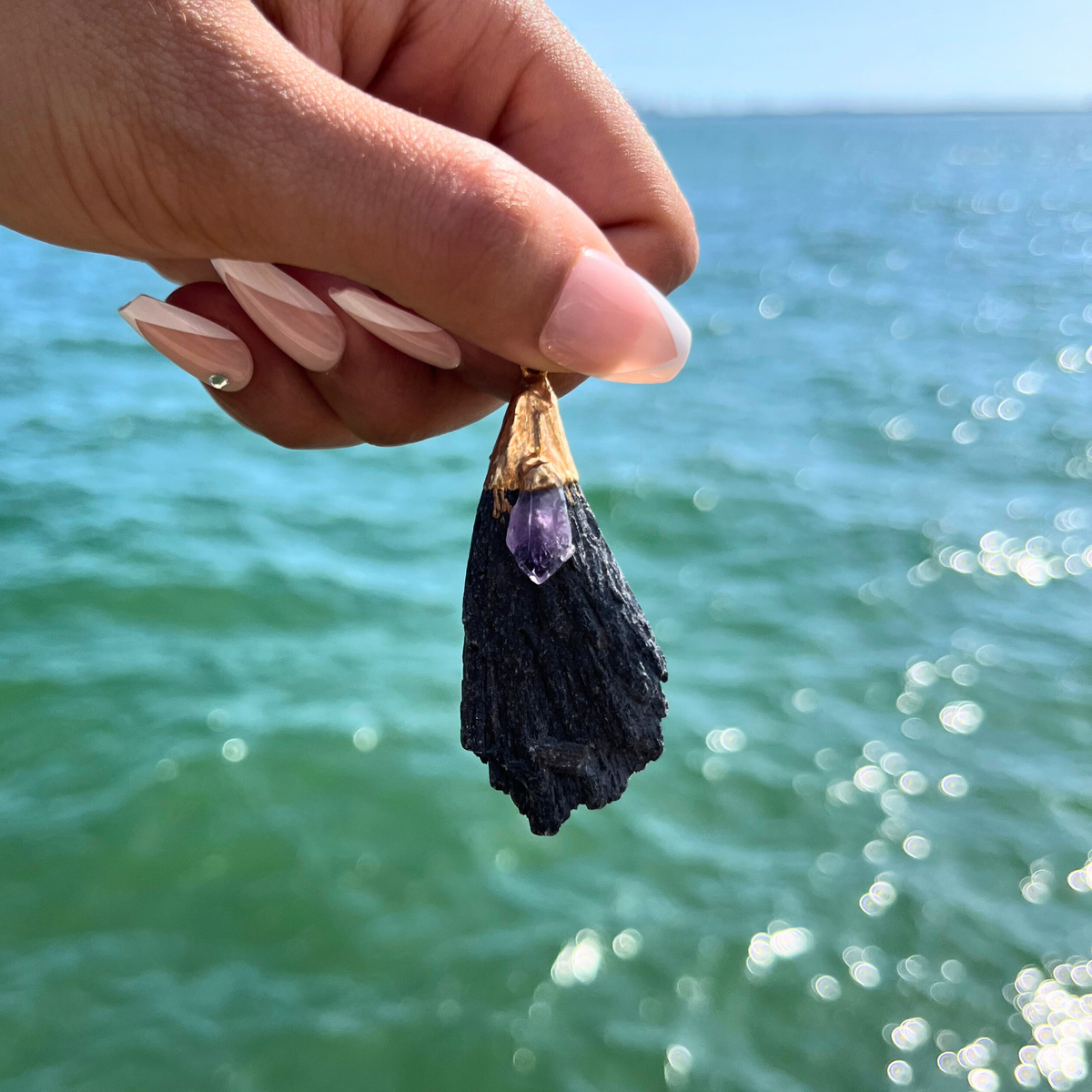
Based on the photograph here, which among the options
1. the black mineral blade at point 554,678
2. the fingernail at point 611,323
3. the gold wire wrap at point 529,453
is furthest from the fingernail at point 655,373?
the black mineral blade at point 554,678

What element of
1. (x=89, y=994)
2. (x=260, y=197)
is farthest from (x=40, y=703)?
(x=260, y=197)

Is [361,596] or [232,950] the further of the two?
[361,596]

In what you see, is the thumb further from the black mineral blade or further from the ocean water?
the ocean water

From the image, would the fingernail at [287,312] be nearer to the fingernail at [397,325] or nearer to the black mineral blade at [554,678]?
the fingernail at [397,325]

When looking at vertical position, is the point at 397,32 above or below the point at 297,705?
above

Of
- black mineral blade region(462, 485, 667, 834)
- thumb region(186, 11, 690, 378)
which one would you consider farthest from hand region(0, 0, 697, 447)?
black mineral blade region(462, 485, 667, 834)

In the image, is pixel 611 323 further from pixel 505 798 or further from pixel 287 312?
pixel 505 798

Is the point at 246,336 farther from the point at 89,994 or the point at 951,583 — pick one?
the point at 951,583
